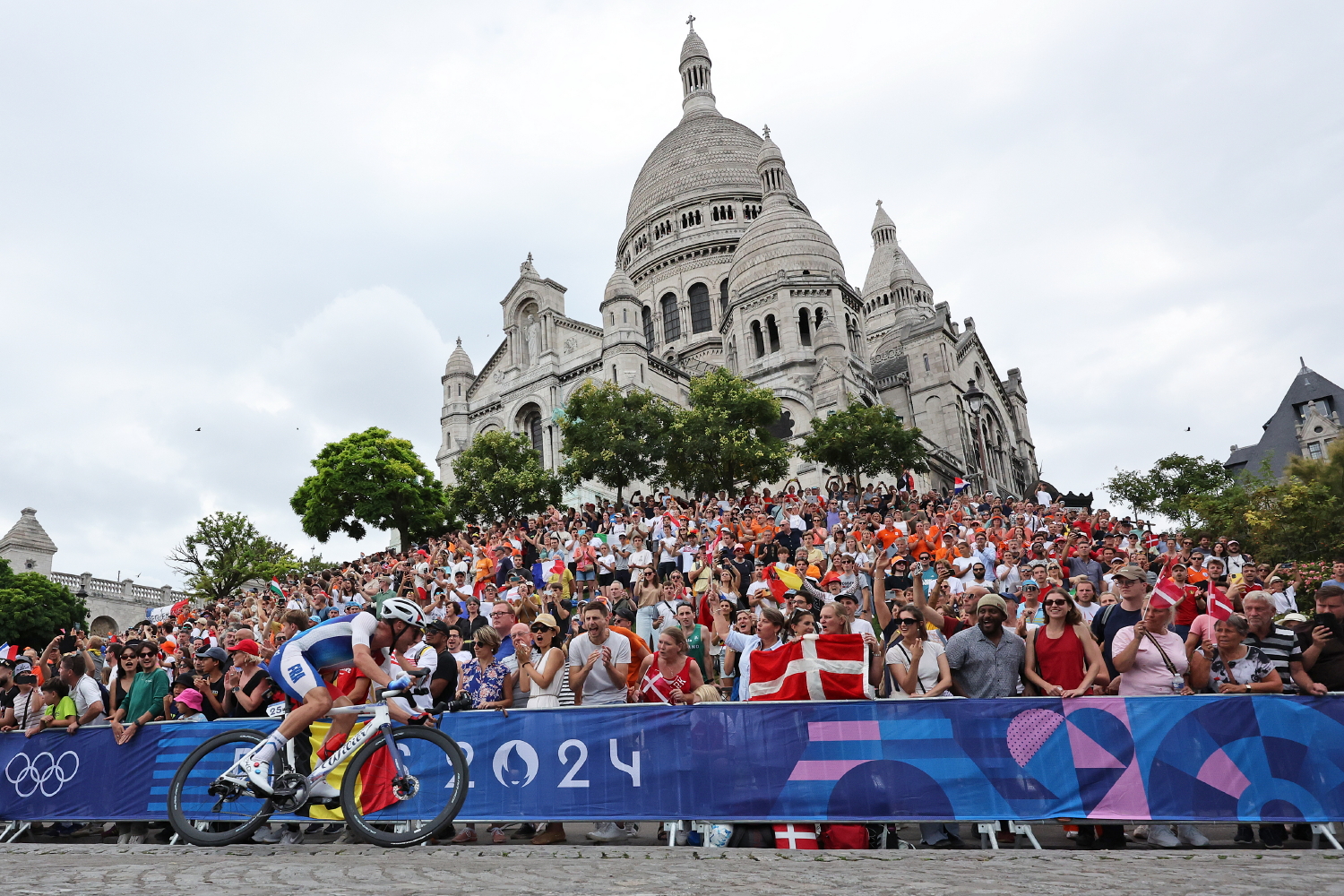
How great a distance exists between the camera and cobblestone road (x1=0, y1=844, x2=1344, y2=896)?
4.85 metres

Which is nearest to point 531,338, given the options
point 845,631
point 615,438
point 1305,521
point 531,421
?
point 531,421

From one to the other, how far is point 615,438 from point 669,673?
1109 inches

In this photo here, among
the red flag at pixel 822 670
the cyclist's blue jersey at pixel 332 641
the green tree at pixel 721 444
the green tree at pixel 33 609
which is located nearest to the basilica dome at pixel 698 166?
the green tree at pixel 721 444

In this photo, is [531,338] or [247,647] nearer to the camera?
[247,647]

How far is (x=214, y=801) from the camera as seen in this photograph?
25.5ft

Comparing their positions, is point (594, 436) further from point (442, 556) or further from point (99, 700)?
point (99, 700)

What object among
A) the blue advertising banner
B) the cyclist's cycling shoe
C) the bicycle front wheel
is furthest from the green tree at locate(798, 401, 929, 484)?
the cyclist's cycling shoe

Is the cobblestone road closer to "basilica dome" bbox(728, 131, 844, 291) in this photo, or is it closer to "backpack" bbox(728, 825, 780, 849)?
"backpack" bbox(728, 825, 780, 849)

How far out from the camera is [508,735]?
7676 millimetres

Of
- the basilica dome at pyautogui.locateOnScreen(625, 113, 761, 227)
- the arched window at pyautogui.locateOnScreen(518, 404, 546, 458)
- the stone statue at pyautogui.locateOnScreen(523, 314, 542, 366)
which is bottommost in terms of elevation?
the arched window at pyautogui.locateOnScreen(518, 404, 546, 458)

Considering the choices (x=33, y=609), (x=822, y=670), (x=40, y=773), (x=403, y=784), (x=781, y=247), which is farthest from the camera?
(x=781, y=247)

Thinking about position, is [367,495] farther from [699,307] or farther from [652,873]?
[652,873]

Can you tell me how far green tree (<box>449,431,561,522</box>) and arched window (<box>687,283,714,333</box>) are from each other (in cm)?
2748

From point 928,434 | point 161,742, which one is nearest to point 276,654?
point 161,742
